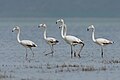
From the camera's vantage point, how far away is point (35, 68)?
27.9 m

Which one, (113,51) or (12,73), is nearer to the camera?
(12,73)

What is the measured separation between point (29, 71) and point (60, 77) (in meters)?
2.17

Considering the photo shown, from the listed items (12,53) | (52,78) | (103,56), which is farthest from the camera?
(12,53)

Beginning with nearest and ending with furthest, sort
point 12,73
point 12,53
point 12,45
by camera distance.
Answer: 1. point 12,73
2. point 12,53
3. point 12,45

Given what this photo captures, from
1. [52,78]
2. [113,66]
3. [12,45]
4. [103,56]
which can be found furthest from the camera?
[12,45]

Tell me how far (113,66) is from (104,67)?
73 cm

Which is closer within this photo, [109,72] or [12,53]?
[109,72]

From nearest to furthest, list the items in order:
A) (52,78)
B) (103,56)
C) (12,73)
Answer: (52,78) → (12,73) → (103,56)

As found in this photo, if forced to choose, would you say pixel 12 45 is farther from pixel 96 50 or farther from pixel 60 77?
pixel 60 77

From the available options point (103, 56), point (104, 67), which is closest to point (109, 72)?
point (104, 67)

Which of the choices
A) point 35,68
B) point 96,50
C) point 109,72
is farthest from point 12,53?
point 109,72

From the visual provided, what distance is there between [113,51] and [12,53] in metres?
5.50

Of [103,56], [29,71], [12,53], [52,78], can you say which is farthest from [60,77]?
[12,53]

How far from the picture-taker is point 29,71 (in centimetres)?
2686
